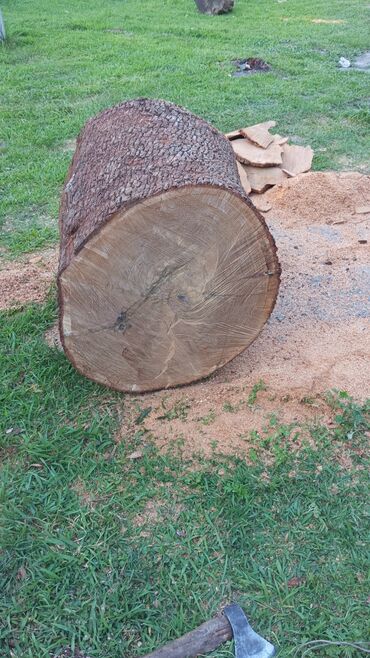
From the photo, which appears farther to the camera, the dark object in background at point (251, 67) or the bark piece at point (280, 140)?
the dark object in background at point (251, 67)

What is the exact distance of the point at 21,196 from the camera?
5.09m

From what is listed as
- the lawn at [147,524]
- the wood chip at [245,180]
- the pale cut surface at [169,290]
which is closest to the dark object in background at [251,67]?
the wood chip at [245,180]

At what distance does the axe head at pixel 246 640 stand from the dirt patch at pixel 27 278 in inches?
90.1

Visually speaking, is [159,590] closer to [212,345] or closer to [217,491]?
[217,491]

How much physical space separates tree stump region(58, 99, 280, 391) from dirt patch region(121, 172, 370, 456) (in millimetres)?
179

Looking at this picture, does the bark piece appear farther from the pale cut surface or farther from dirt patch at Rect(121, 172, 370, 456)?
the pale cut surface

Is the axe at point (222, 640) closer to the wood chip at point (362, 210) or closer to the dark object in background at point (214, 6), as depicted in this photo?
the wood chip at point (362, 210)

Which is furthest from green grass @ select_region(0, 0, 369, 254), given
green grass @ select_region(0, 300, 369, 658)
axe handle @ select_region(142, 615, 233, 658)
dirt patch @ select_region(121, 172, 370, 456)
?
axe handle @ select_region(142, 615, 233, 658)

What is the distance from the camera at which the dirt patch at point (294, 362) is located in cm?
281

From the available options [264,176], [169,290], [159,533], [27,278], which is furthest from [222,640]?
[264,176]

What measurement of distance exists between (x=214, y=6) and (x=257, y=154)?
25.1 ft

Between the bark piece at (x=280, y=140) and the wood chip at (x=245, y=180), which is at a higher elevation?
the bark piece at (x=280, y=140)

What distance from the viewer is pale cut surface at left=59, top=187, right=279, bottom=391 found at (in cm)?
267

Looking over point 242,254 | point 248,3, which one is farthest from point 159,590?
point 248,3
